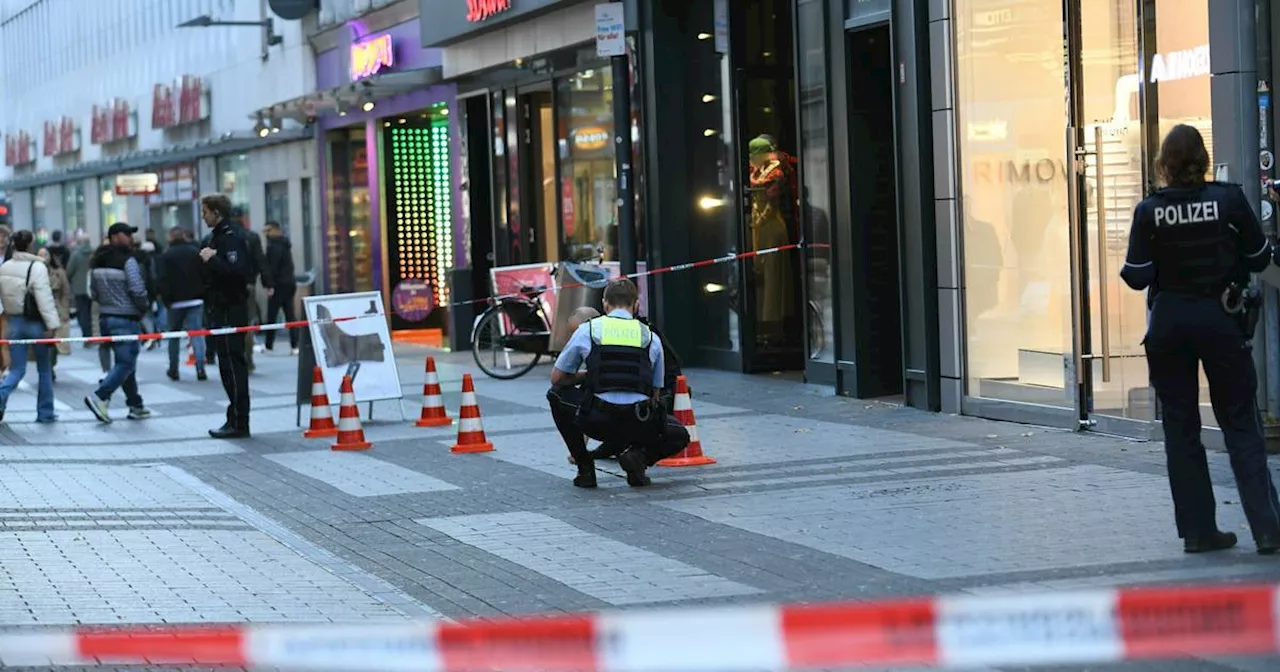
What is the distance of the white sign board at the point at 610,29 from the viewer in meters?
18.8

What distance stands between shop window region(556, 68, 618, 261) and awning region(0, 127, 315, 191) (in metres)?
9.77

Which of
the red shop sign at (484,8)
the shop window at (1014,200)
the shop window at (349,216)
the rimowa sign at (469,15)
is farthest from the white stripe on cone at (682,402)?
the shop window at (349,216)

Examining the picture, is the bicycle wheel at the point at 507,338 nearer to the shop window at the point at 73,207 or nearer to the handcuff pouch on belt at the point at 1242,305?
the handcuff pouch on belt at the point at 1242,305

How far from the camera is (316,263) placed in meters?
32.2

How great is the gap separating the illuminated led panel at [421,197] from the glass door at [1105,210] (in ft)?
54.6

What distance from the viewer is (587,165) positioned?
22438 millimetres

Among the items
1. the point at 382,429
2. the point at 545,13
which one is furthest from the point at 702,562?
the point at 545,13

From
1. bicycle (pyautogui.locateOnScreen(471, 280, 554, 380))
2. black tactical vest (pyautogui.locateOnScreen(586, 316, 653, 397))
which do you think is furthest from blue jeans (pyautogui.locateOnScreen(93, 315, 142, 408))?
black tactical vest (pyautogui.locateOnScreen(586, 316, 653, 397))

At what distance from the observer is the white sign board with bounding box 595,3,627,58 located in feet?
61.7

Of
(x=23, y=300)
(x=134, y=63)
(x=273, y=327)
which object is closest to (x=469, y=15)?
(x=273, y=327)

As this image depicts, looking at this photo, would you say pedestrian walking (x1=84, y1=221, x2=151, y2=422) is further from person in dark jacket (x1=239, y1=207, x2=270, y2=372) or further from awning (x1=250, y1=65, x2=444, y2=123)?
awning (x1=250, y1=65, x2=444, y2=123)

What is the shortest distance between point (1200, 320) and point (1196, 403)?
15.1 inches

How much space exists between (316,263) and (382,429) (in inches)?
666

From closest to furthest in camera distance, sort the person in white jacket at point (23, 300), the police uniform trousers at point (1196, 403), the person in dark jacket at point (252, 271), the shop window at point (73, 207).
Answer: the police uniform trousers at point (1196, 403)
the person in dark jacket at point (252, 271)
the person in white jacket at point (23, 300)
the shop window at point (73, 207)
